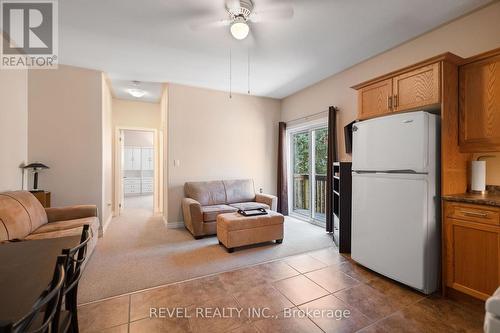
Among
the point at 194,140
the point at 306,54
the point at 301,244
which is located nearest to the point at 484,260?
the point at 301,244

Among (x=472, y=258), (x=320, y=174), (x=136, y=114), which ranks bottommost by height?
(x=472, y=258)

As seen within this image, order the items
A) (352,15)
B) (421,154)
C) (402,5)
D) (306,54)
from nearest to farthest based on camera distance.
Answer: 1. (421,154)
2. (402,5)
3. (352,15)
4. (306,54)

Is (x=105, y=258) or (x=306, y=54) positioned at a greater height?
(x=306, y=54)

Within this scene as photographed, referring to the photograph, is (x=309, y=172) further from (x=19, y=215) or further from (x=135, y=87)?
(x=19, y=215)

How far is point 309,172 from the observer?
188 inches

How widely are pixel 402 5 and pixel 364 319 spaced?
282cm

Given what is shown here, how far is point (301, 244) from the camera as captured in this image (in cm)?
338

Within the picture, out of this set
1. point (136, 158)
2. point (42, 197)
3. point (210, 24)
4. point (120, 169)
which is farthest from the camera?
point (136, 158)

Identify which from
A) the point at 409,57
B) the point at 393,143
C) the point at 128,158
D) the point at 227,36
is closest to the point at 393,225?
the point at 393,143

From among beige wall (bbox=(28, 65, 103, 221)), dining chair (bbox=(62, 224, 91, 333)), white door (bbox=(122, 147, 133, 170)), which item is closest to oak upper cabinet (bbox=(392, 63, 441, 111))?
dining chair (bbox=(62, 224, 91, 333))

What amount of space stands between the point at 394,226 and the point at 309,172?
2614 millimetres

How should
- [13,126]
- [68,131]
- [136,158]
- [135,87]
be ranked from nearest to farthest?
[13,126], [68,131], [135,87], [136,158]

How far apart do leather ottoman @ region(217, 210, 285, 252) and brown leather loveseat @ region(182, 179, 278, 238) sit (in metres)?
0.44

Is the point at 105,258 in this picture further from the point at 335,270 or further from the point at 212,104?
the point at 212,104
